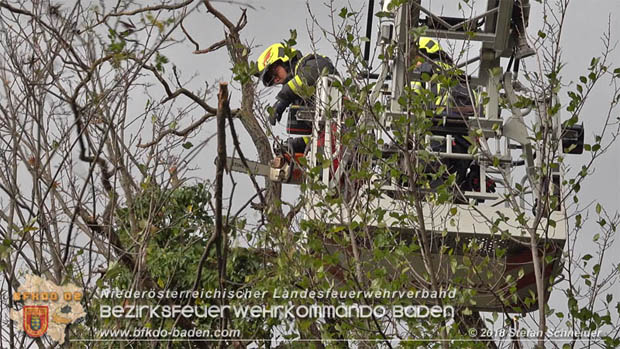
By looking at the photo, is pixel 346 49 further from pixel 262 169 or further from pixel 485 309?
pixel 485 309

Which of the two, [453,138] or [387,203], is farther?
[453,138]

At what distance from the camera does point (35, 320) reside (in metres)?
5.00

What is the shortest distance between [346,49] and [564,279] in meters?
1.81

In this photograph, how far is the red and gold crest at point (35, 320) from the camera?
4.98 metres

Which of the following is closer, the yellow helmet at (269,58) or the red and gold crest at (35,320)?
the red and gold crest at (35,320)

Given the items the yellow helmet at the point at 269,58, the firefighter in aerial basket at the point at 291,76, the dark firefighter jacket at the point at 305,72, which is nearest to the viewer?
the firefighter in aerial basket at the point at 291,76

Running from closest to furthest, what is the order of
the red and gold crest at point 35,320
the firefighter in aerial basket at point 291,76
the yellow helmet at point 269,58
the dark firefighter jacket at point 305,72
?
1. the red and gold crest at point 35,320
2. the firefighter in aerial basket at point 291,76
3. the dark firefighter jacket at point 305,72
4. the yellow helmet at point 269,58

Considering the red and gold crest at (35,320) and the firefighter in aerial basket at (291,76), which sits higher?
the firefighter in aerial basket at (291,76)

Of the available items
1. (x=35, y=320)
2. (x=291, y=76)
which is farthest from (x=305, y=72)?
(x=35, y=320)

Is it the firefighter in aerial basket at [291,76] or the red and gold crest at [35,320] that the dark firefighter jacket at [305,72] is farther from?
the red and gold crest at [35,320]

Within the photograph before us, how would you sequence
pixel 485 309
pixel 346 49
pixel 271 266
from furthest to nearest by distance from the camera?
pixel 485 309, pixel 271 266, pixel 346 49

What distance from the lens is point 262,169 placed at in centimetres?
837

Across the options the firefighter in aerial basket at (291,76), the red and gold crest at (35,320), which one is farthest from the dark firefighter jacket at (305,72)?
the red and gold crest at (35,320)

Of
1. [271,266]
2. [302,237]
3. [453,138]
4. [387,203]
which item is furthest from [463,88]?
[302,237]
